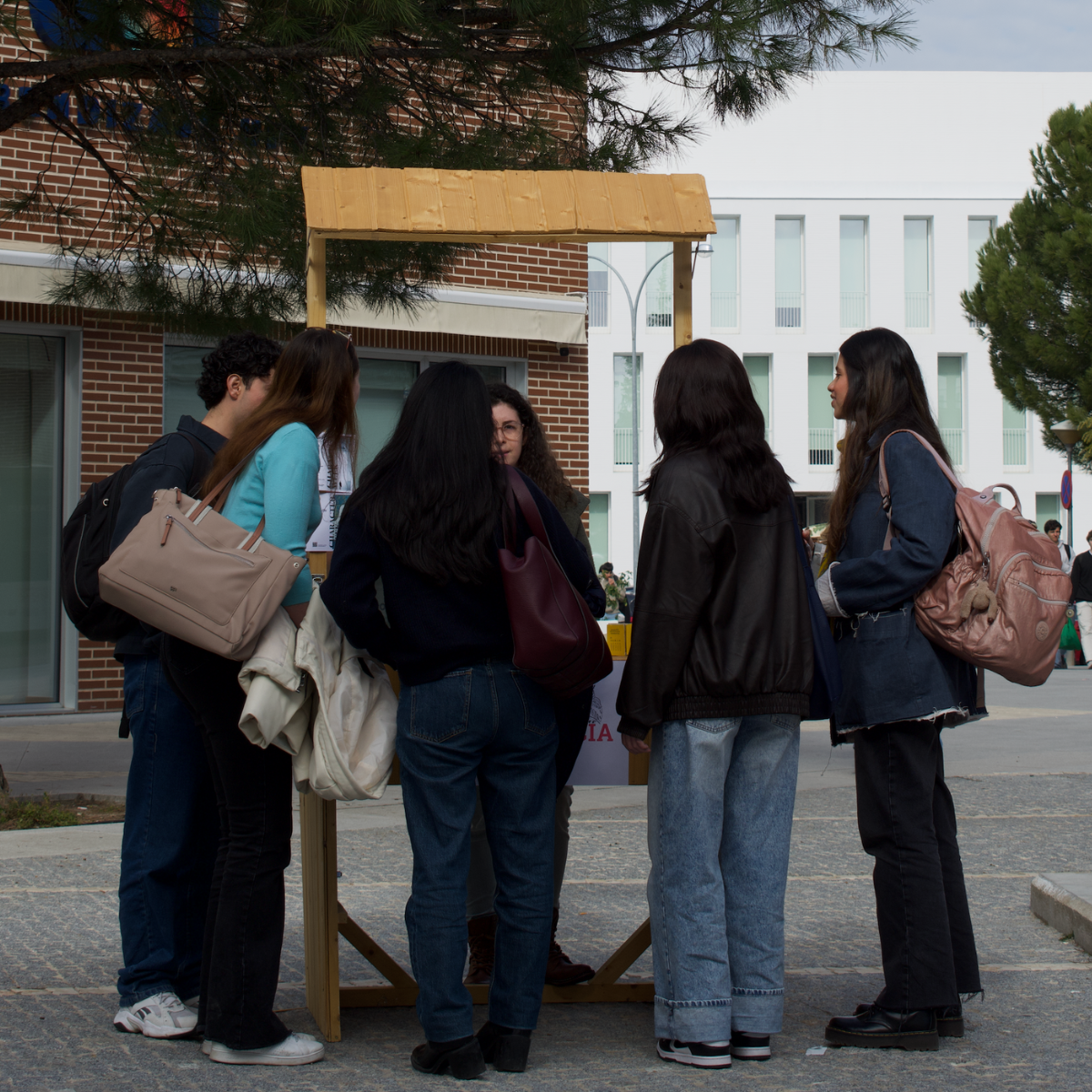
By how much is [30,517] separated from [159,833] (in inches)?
344

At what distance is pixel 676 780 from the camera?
365cm

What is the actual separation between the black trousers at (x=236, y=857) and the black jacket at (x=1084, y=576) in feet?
53.9

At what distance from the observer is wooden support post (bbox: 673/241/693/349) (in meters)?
4.44

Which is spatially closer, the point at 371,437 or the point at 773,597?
the point at 773,597

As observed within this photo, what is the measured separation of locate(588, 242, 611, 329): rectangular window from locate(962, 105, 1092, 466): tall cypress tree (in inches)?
476

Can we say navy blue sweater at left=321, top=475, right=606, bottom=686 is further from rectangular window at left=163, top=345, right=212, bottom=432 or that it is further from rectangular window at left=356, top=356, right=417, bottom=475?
rectangular window at left=356, top=356, right=417, bottom=475

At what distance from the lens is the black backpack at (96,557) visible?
404cm

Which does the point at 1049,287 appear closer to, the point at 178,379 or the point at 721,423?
the point at 178,379

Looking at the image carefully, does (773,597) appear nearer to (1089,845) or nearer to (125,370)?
(1089,845)

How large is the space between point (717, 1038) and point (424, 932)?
0.82m

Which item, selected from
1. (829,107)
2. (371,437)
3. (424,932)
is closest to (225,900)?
(424,932)

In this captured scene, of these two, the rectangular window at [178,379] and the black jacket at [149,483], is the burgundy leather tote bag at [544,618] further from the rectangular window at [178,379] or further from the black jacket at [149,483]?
the rectangular window at [178,379]

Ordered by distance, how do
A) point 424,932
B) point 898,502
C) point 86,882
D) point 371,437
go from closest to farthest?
point 424,932, point 898,502, point 86,882, point 371,437

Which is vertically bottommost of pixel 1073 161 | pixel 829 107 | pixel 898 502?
pixel 898 502
